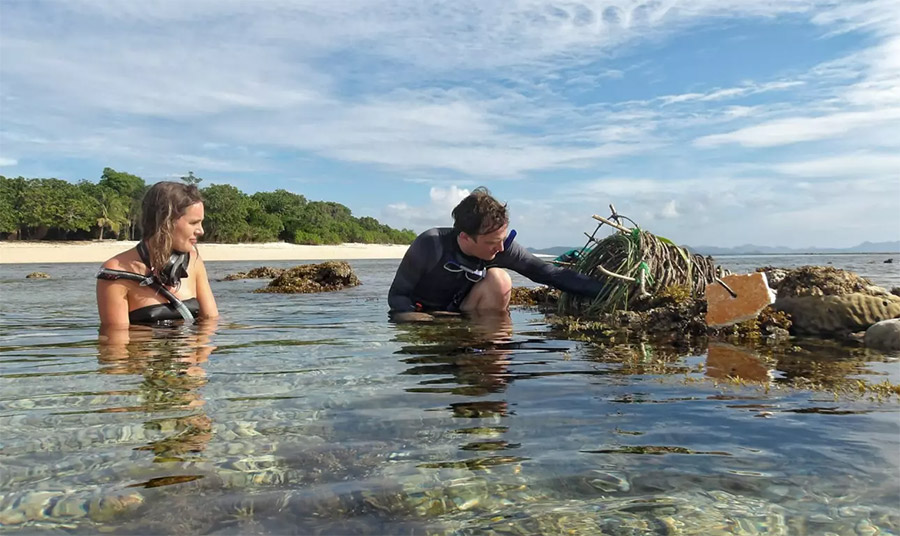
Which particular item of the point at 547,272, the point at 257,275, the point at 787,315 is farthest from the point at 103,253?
the point at 787,315

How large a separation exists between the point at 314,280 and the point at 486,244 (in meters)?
9.23

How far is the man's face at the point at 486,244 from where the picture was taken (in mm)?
7262

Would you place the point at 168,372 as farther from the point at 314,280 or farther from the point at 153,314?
the point at 314,280

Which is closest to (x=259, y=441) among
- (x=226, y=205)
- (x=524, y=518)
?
(x=524, y=518)

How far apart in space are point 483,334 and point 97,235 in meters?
72.9

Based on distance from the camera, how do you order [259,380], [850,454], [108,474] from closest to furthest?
[108,474], [850,454], [259,380]

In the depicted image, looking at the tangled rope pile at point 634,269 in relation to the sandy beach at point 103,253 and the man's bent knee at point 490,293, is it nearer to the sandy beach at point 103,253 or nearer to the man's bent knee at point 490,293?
the man's bent knee at point 490,293

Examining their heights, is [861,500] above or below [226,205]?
below

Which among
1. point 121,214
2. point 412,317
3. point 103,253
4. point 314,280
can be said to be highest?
point 121,214

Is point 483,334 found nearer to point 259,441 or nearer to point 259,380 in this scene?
Result: point 259,380

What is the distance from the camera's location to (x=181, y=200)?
647cm

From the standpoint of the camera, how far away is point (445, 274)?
26.4ft

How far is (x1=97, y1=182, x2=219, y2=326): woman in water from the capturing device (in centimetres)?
645

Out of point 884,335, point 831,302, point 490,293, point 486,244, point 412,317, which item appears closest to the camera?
point 884,335
